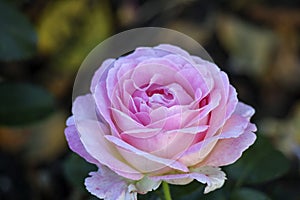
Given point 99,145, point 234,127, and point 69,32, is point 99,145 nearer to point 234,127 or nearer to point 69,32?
point 234,127

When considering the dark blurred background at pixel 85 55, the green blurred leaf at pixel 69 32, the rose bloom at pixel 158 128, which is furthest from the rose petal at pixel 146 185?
the green blurred leaf at pixel 69 32

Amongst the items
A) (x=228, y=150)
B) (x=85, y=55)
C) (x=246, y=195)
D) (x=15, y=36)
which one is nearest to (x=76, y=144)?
(x=228, y=150)

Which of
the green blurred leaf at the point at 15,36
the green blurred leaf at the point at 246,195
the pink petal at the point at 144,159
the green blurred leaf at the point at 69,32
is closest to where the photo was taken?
the pink petal at the point at 144,159

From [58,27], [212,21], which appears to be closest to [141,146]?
[58,27]

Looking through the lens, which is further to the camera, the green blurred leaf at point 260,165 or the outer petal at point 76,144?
the green blurred leaf at point 260,165

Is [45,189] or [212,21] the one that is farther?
[212,21]

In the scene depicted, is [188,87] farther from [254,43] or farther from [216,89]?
[254,43]

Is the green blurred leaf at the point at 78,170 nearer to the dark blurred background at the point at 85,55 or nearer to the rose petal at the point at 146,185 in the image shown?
the dark blurred background at the point at 85,55

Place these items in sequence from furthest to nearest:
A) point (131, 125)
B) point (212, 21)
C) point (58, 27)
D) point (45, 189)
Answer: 1. point (212, 21)
2. point (58, 27)
3. point (45, 189)
4. point (131, 125)
